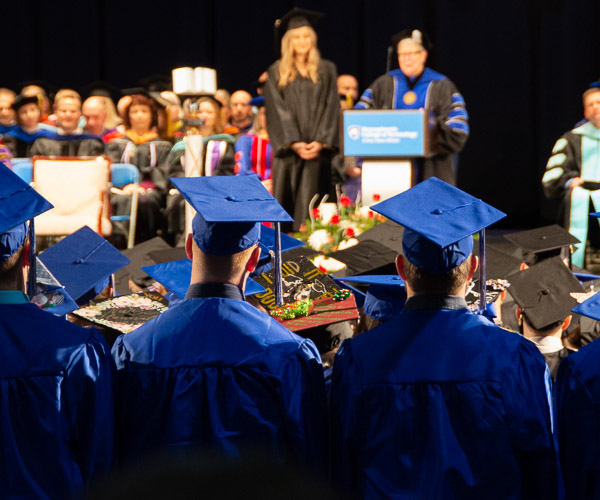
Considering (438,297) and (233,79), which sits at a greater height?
(233,79)

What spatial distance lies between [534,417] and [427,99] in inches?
259

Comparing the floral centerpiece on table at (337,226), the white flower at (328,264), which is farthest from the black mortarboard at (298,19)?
the white flower at (328,264)

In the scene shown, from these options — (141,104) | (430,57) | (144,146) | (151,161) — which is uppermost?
(430,57)

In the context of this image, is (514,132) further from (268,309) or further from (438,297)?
(438,297)

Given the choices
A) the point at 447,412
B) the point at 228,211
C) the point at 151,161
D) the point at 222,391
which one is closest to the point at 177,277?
the point at 228,211

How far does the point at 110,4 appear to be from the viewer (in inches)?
524

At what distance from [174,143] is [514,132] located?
5.10 meters

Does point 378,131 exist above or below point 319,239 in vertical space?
above

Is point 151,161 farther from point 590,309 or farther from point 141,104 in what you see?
point 590,309

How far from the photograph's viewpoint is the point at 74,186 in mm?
7438

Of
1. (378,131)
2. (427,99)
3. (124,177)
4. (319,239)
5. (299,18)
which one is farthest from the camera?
(124,177)

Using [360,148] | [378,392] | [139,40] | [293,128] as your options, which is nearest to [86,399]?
[378,392]

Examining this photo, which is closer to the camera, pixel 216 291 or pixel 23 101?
pixel 216 291

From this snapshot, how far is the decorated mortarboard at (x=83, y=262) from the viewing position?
135 inches
